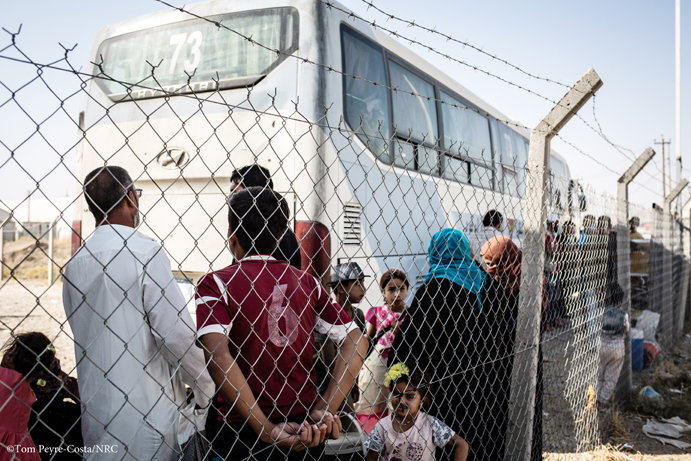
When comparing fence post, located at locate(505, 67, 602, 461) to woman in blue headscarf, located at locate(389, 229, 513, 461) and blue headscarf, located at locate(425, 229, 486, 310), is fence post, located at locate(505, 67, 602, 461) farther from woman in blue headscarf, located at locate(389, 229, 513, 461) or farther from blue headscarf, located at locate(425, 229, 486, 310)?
blue headscarf, located at locate(425, 229, 486, 310)

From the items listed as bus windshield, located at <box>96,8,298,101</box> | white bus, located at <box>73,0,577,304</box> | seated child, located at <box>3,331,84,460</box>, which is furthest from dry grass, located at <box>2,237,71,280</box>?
seated child, located at <box>3,331,84,460</box>

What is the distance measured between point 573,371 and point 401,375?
1817 mm

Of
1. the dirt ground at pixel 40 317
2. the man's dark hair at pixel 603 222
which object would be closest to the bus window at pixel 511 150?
the man's dark hair at pixel 603 222

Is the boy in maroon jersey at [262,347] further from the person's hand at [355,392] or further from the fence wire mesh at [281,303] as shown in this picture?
the person's hand at [355,392]

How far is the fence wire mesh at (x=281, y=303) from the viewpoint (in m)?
1.61

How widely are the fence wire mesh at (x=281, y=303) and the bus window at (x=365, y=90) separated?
29mm

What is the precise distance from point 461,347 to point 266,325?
138 centimetres

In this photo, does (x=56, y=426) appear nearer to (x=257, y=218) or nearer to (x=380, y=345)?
(x=257, y=218)

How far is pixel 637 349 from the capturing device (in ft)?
18.3

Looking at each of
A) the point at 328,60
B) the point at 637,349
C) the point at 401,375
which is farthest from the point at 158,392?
the point at 637,349

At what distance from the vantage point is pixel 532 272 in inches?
104

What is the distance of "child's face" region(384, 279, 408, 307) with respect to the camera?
3.65 meters

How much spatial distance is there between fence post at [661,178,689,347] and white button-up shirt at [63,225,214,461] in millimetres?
7070

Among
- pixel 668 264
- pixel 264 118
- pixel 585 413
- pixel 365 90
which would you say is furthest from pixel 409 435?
pixel 668 264
